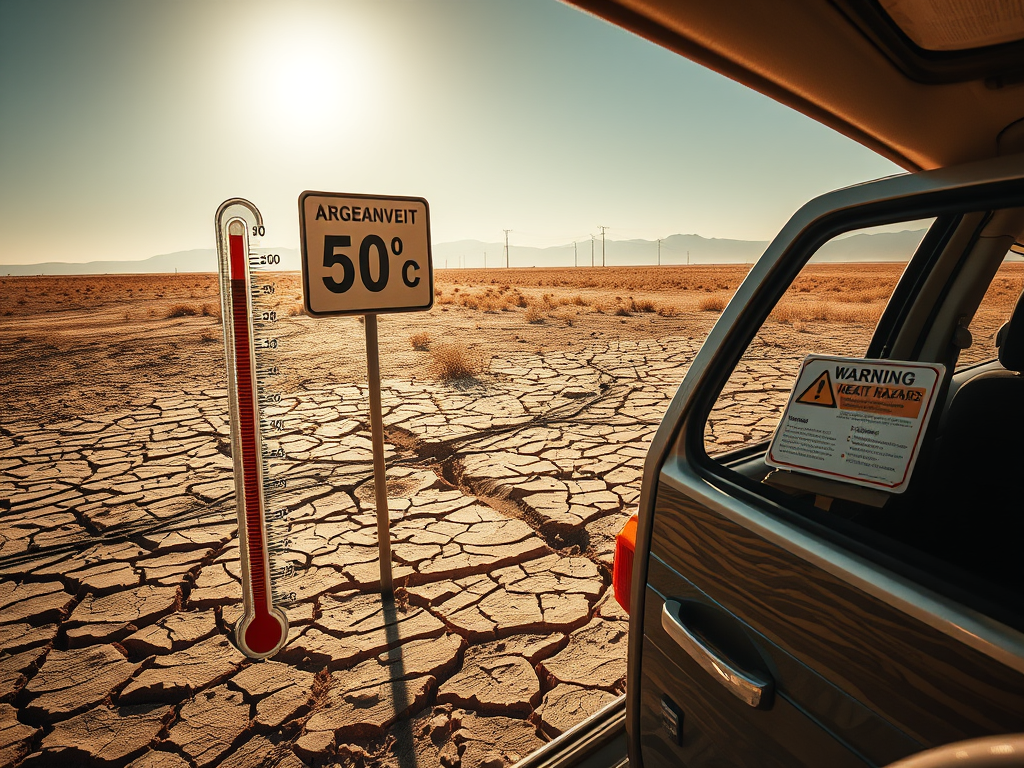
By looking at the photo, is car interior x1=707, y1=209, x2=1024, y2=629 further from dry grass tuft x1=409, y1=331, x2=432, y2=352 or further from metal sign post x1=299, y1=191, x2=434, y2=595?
dry grass tuft x1=409, y1=331, x2=432, y2=352

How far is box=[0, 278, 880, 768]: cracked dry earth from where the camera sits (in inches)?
69.6

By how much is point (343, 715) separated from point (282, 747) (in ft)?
0.62

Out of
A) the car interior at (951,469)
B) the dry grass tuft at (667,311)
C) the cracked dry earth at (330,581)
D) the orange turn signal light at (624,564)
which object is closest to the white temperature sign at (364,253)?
the cracked dry earth at (330,581)

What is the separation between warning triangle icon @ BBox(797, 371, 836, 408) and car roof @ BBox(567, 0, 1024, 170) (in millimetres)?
575

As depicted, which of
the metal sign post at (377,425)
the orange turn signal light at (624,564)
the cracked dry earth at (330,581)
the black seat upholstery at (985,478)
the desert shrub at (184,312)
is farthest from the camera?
the desert shrub at (184,312)

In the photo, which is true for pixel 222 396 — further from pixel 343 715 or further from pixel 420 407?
pixel 343 715

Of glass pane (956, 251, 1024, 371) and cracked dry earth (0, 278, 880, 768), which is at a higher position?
glass pane (956, 251, 1024, 371)

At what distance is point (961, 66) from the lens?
104cm

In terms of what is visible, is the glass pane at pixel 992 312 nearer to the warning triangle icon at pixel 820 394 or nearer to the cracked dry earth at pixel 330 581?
the warning triangle icon at pixel 820 394

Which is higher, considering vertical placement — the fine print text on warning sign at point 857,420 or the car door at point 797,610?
the fine print text on warning sign at point 857,420

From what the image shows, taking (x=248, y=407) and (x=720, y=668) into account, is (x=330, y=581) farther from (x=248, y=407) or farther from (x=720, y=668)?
(x=720, y=668)

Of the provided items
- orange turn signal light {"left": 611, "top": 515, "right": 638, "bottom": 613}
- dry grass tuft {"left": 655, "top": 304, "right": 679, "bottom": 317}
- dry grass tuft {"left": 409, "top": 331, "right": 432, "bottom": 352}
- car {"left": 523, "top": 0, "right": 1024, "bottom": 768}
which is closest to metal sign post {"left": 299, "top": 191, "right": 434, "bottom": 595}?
orange turn signal light {"left": 611, "top": 515, "right": 638, "bottom": 613}

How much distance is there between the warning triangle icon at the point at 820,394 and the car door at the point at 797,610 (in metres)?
0.12

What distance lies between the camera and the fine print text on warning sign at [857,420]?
0.75 metres
